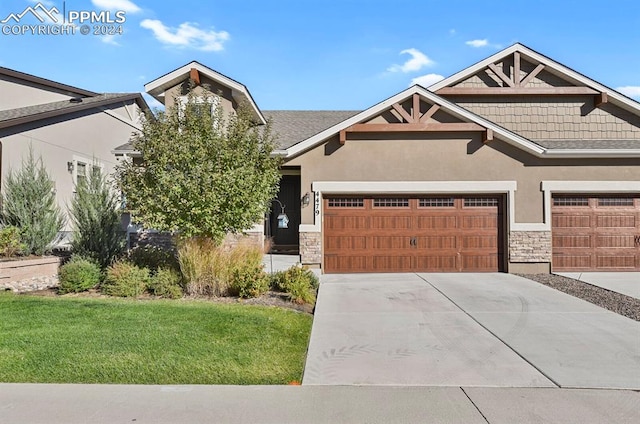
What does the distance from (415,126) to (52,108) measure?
12.5 metres

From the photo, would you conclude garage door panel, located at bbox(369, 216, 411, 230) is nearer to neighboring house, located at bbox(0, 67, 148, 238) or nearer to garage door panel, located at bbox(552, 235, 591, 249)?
garage door panel, located at bbox(552, 235, 591, 249)

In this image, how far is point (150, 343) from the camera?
18.4 feet

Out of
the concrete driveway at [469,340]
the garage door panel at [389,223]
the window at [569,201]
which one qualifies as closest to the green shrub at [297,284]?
the concrete driveway at [469,340]

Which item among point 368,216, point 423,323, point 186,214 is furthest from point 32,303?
point 368,216

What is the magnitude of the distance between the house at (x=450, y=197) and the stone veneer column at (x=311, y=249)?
0.10 ft

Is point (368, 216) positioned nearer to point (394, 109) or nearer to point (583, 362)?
point (394, 109)

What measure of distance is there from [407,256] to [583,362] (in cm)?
740

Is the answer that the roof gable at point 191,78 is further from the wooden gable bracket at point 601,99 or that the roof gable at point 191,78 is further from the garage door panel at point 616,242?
the garage door panel at point 616,242

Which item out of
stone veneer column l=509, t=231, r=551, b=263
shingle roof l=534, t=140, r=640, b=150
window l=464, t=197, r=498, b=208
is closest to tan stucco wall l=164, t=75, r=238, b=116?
window l=464, t=197, r=498, b=208

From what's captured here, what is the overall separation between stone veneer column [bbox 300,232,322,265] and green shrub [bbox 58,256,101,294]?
213 inches

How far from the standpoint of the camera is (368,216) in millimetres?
12570

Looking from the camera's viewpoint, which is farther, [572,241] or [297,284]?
[572,241]

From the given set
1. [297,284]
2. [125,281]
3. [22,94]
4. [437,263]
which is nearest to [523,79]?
[437,263]

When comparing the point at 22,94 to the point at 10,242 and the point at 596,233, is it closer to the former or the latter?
the point at 10,242
